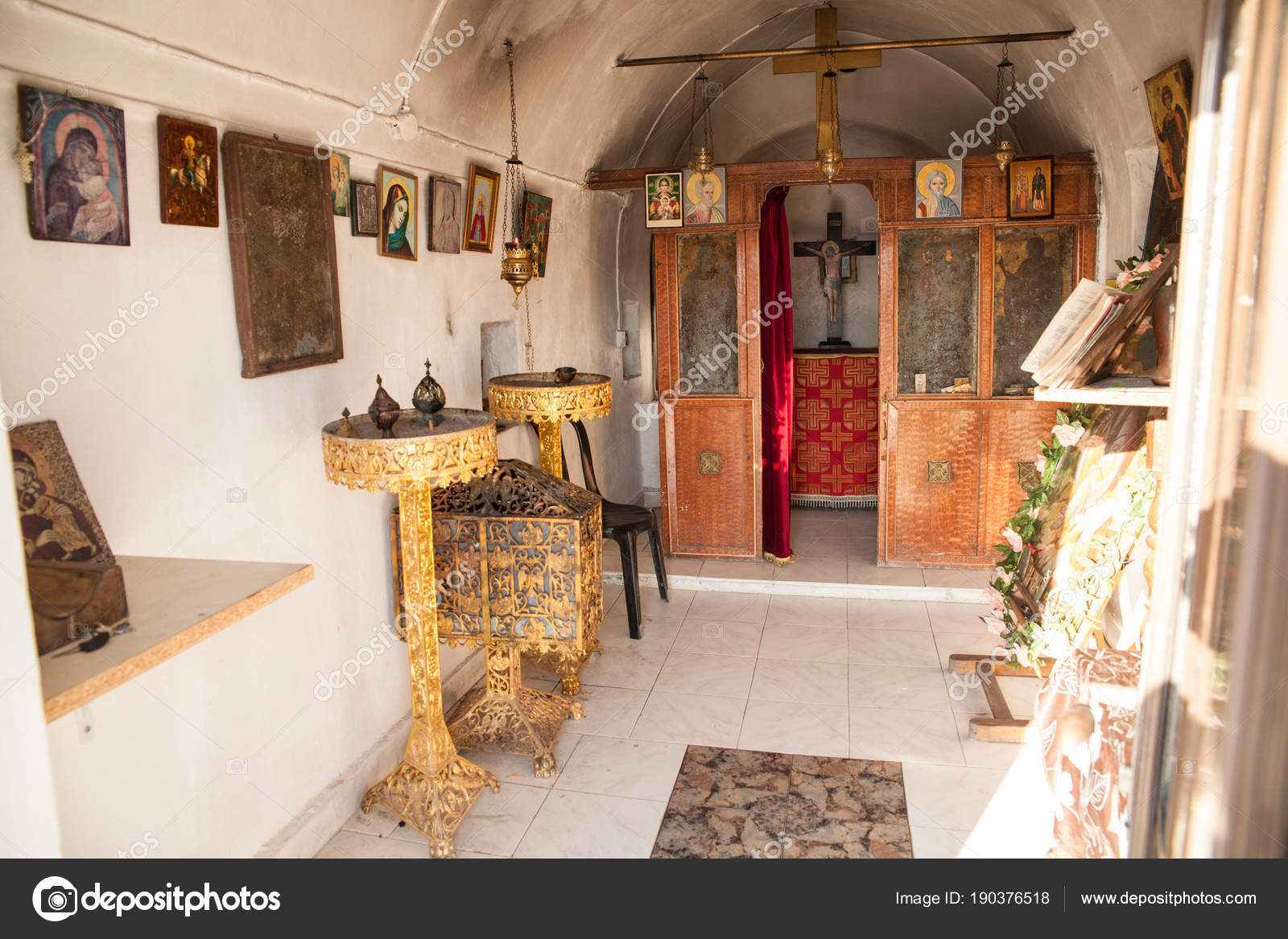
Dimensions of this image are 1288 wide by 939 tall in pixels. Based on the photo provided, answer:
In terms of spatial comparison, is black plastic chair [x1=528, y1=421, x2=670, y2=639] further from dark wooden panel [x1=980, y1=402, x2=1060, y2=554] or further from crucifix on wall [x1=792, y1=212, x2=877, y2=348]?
crucifix on wall [x1=792, y1=212, x2=877, y2=348]

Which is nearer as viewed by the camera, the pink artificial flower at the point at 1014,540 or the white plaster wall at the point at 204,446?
the white plaster wall at the point at 204,446

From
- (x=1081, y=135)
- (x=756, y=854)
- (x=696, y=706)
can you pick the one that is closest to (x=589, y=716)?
(x=696, y=706)

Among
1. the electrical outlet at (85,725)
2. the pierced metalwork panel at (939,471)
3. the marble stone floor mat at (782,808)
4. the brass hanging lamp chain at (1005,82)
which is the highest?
the brass hanging lamp chain at (1005,82)

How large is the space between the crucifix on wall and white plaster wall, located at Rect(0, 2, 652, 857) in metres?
5.49

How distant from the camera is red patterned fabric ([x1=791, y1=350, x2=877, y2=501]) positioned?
765 centimetres

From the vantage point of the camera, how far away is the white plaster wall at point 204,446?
7.29 ft

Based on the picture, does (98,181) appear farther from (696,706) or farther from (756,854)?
(696,706)

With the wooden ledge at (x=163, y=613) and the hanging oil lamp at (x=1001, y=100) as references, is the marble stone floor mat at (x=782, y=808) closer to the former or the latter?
the wooden ledge at (x=163, y=613)

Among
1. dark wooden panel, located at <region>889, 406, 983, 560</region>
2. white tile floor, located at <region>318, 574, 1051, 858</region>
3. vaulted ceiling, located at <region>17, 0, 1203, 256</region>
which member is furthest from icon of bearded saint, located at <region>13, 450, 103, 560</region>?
dark wooden panel, located at <region>889, 406, 983, 560</region>

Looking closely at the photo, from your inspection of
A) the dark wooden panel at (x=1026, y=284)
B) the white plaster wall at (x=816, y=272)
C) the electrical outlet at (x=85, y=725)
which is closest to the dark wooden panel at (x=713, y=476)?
the dark wooden panel at (x=1026, y=284)

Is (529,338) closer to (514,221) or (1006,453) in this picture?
(514,221)

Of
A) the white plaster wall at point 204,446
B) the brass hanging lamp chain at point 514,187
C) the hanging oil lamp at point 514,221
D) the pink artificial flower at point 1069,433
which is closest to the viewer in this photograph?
the white plaster wall at point 204,446

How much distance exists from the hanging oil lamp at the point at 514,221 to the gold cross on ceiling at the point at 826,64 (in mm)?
1575

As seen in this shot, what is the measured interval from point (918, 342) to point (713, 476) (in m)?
1.58
